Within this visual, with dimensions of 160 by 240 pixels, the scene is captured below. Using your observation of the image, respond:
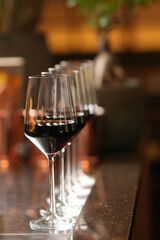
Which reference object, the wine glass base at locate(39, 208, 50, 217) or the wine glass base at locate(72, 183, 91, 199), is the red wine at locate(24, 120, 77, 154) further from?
the wine glass base at locate(72, 183, 91, 199)

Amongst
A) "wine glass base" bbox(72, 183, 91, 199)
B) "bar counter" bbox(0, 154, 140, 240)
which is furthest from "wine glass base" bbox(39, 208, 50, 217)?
"wine glass base" bbox(72, 183, 91, 199)

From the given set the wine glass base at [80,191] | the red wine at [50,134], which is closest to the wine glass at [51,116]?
the red wine at [50,134]

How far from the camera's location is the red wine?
1015 millimetres

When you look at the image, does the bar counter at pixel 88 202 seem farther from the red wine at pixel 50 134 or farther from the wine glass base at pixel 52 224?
the red wine at pixel 50 134

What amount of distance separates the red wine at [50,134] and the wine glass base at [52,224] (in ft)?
0.46

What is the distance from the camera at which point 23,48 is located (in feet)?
7.63

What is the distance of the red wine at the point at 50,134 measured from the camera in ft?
3.33

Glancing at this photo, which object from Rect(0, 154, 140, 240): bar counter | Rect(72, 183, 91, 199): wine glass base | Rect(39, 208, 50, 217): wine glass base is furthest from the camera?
Rect(72, 183, 91, 199): wine glass base

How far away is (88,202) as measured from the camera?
123 centimetres

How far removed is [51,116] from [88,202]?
0.30 m

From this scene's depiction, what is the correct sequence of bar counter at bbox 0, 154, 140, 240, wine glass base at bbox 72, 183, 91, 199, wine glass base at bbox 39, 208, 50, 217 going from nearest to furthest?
bar counter at bbox 0, 154, 140, 240 < wine glass base at bbox 39, 208, 50, 217 < wine glass base at bbox 72, 183, 91, 199

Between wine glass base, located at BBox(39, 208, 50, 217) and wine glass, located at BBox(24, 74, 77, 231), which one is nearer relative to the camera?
wine glass, located at BBox(24, 74, 77, 231)

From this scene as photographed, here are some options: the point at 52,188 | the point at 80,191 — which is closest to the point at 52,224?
the point at 52,188

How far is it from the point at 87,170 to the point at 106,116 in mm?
364
